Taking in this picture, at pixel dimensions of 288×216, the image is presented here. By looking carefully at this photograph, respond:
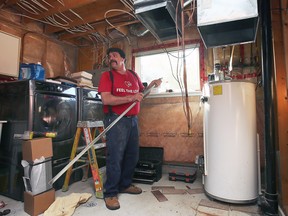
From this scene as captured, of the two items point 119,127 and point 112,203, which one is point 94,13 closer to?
point 119,127

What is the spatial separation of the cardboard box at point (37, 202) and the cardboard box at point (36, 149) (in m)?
0.30

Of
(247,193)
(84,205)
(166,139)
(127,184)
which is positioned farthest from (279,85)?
(84,205)

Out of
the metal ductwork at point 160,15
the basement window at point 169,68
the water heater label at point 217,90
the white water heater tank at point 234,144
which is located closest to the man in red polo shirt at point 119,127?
the metal ductwork at point 160,15

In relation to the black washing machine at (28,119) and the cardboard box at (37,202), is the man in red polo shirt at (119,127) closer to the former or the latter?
the cardboard box at (37,202)

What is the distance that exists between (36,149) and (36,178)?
24cm

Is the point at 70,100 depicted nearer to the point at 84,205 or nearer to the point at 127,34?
the point at 84,205

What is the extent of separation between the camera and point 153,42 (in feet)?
9.84

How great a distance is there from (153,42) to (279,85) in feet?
6.13

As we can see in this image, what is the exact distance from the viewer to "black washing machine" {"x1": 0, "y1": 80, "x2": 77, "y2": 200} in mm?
1819

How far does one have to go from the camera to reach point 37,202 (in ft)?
5.08

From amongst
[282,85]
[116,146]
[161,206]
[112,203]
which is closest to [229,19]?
[282,85]

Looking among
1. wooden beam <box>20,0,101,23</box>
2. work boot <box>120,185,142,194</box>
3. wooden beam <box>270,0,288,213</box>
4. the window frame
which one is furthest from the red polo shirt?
wooden beam <box>270,0,288,213</box>

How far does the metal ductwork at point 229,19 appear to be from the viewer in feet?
4.26

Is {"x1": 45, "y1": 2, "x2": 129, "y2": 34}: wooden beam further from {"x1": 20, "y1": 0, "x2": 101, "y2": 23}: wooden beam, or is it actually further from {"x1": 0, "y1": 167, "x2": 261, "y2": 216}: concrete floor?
{"x1": 0, "y1": 167, "x2": 261, "y2": 216}: concrete floor
